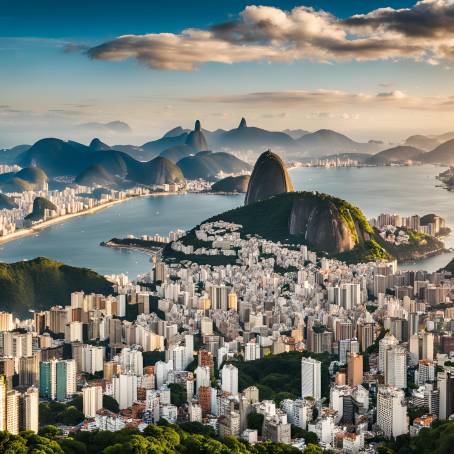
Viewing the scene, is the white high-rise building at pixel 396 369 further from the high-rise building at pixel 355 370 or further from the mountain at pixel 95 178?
the mountain at pixel 95 178

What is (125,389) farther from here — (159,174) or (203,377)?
(159,174)

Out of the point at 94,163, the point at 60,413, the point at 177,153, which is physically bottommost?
the point at 60,413

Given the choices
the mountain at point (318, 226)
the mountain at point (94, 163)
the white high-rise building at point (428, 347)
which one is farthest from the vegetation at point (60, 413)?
the mountain at point (94, 163)

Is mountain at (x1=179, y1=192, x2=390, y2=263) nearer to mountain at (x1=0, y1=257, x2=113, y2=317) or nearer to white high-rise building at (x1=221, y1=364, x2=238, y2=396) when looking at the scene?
mountain at (x1=0, y1=257, x2=113, y2=317)

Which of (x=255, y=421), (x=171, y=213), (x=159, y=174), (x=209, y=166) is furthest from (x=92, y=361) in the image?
(x=209, y=166)

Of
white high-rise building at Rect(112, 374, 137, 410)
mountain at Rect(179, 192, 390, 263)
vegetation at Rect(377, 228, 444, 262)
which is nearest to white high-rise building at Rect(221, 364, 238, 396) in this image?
white high-rise building at Rect(112, 374, 137, 410)

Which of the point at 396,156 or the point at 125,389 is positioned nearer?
the point at 125,389
